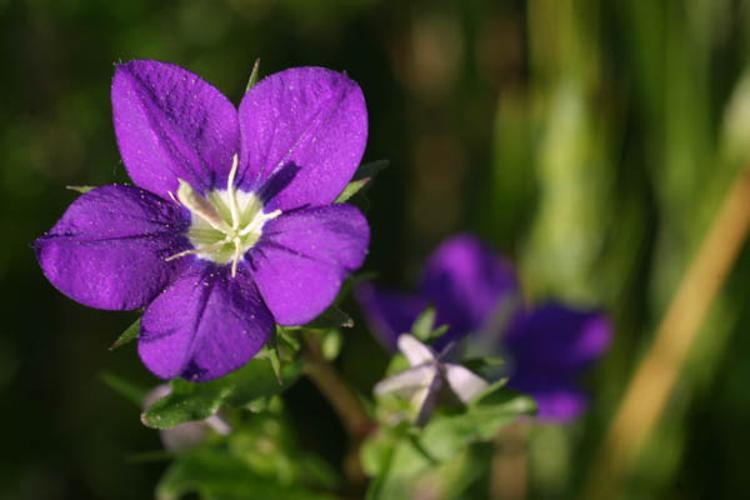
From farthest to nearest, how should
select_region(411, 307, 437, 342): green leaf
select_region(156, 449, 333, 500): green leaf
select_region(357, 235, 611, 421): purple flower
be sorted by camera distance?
1. select_region(357, 235, 611, 421): purple flower
2. select_region(156, 449, 333, 500): green leaf
3. select_region(411, 307, 437, 342): green leaf

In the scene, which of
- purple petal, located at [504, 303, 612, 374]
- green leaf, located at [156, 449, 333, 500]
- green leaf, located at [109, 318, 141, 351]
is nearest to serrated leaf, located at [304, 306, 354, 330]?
green leaf, located at [109, 318, 141, 351]

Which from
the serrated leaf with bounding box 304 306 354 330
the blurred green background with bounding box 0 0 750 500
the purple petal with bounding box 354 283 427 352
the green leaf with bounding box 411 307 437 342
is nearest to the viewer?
the serrated leaf with bounding box 304 306 354 330

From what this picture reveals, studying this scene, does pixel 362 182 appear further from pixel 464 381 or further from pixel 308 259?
pixel 464 381

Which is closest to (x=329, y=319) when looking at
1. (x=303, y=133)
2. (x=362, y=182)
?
(x=362, y=182)

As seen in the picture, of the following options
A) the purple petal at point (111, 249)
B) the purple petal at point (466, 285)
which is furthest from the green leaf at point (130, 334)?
the purple petal at point (466, 285)

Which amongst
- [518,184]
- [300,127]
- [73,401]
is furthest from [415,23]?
[300,127]

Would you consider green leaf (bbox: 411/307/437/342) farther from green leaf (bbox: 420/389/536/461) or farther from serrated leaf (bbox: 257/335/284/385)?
serrated leaf (bbox: 257/335/284/385)

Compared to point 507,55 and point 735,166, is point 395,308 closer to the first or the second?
point 735,166
